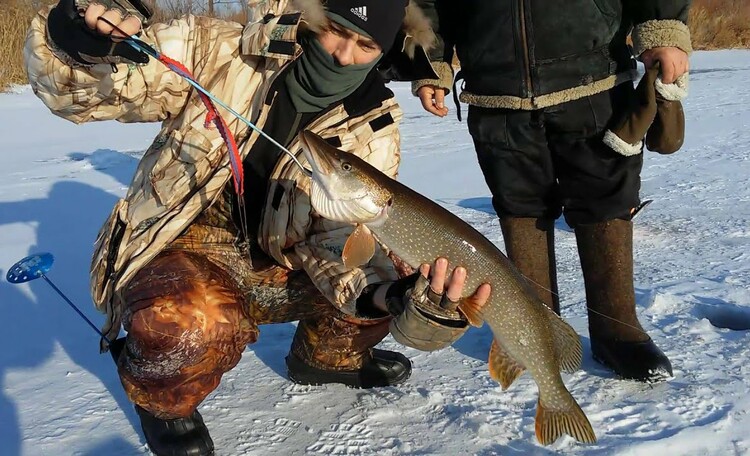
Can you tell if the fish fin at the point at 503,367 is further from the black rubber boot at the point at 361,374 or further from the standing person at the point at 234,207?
the black rubber boot at the point at 361,374

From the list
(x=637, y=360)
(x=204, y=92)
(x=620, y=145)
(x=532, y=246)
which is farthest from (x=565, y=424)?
(x=204, y=92)

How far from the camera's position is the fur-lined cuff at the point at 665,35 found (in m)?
2.26

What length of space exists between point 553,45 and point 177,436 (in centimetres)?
185

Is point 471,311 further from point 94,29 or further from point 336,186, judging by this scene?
point 94,29

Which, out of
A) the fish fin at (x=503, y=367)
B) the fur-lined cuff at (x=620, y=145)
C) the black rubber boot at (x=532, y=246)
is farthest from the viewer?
the black rubber boot at (x=532, y=246)

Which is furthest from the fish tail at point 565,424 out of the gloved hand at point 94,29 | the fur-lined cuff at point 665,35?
the gloved hand at point 94,29

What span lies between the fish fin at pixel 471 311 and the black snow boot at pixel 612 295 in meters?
0.82

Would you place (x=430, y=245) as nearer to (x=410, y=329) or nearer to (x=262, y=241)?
(x=410, y=329)

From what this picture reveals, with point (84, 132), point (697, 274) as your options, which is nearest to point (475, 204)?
point (697, 274)

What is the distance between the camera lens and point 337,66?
7.22 ft

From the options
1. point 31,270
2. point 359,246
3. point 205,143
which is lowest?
point 31,270

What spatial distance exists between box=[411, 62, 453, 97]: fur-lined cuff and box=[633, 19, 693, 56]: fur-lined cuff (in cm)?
79

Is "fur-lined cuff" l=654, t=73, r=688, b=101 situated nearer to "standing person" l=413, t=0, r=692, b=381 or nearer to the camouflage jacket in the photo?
"standing person" l=413, t=0, r=692, b=381

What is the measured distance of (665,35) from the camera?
2264mm
